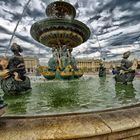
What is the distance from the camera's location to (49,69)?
58.0 feet

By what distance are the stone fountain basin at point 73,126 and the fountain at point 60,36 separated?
13.2 metres

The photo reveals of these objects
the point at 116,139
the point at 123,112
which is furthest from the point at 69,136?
the point at 123,112

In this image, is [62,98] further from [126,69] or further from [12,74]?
[126,69]

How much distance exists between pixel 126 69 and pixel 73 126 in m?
7.04

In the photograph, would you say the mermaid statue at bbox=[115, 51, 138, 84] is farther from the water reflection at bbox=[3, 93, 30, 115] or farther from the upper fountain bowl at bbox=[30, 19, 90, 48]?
the upper fountain bowl at bbox=[30, 19, 90, 48]

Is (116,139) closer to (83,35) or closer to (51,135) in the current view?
(51,135)

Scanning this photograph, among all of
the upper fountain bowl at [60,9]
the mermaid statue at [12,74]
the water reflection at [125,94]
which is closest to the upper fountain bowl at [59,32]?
the upper fountain bowl at [60,9]

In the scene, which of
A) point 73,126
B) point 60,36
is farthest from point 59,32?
point 73,126

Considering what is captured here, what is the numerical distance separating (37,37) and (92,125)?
17000 mm

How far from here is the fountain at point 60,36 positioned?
1598 centimetres

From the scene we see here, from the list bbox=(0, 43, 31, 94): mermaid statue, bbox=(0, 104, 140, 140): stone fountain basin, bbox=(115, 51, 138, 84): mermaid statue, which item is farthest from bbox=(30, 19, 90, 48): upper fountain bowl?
bbox=(0, 104, 140, 140): stone fountain basin

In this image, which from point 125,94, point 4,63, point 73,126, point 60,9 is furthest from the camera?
point 60,9

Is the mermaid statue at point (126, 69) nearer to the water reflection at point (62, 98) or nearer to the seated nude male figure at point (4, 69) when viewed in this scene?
the water reflection at point (62, 98)

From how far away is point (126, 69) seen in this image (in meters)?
8.73
